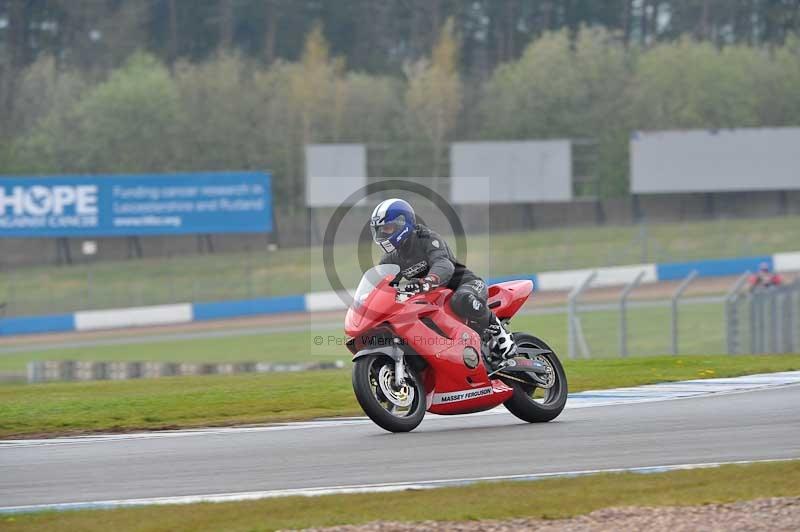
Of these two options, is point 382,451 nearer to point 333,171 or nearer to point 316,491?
point 316,491

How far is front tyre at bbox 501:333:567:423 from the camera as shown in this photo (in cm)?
1041

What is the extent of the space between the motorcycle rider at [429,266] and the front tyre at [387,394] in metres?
0.63

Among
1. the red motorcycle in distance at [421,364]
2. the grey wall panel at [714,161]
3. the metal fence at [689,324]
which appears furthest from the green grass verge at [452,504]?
the grey wall panel at [714,161]

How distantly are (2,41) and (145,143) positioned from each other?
469 inches

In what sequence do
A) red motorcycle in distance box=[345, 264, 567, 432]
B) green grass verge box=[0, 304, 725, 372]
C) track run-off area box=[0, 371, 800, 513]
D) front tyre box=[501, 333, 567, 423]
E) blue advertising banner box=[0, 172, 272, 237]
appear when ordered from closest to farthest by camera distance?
track run-off area box=[0, 371, 800, 513] < red motorcycle in distance box=[345, 264, 567, 432] < front tyre box=[501, 333, 567, 423] < green grass verge box=[0, 304, 725, 372] < blue advertising banner box=[0, 172, 272, 237]

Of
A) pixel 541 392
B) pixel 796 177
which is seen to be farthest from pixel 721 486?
pixel 796 177

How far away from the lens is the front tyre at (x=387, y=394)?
952cm

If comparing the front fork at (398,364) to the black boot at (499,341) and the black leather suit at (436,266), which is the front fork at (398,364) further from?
the black boot at (499,341)

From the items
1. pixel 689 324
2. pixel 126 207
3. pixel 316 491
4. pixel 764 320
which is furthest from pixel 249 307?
pixel 316 491

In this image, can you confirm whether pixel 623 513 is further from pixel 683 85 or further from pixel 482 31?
pixel 482 31

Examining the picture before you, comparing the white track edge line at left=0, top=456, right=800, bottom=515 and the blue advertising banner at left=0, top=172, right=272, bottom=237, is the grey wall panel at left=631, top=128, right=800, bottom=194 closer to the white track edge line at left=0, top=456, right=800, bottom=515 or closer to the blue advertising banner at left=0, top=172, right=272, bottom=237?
the blue advertising banner at left=0, top=172, right=272, bottom=237

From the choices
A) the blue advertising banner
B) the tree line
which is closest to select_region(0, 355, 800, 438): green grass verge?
the blue advertising banner

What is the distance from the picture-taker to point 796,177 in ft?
187

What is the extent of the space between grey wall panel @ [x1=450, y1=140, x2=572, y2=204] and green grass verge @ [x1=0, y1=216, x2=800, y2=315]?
4256 mm
